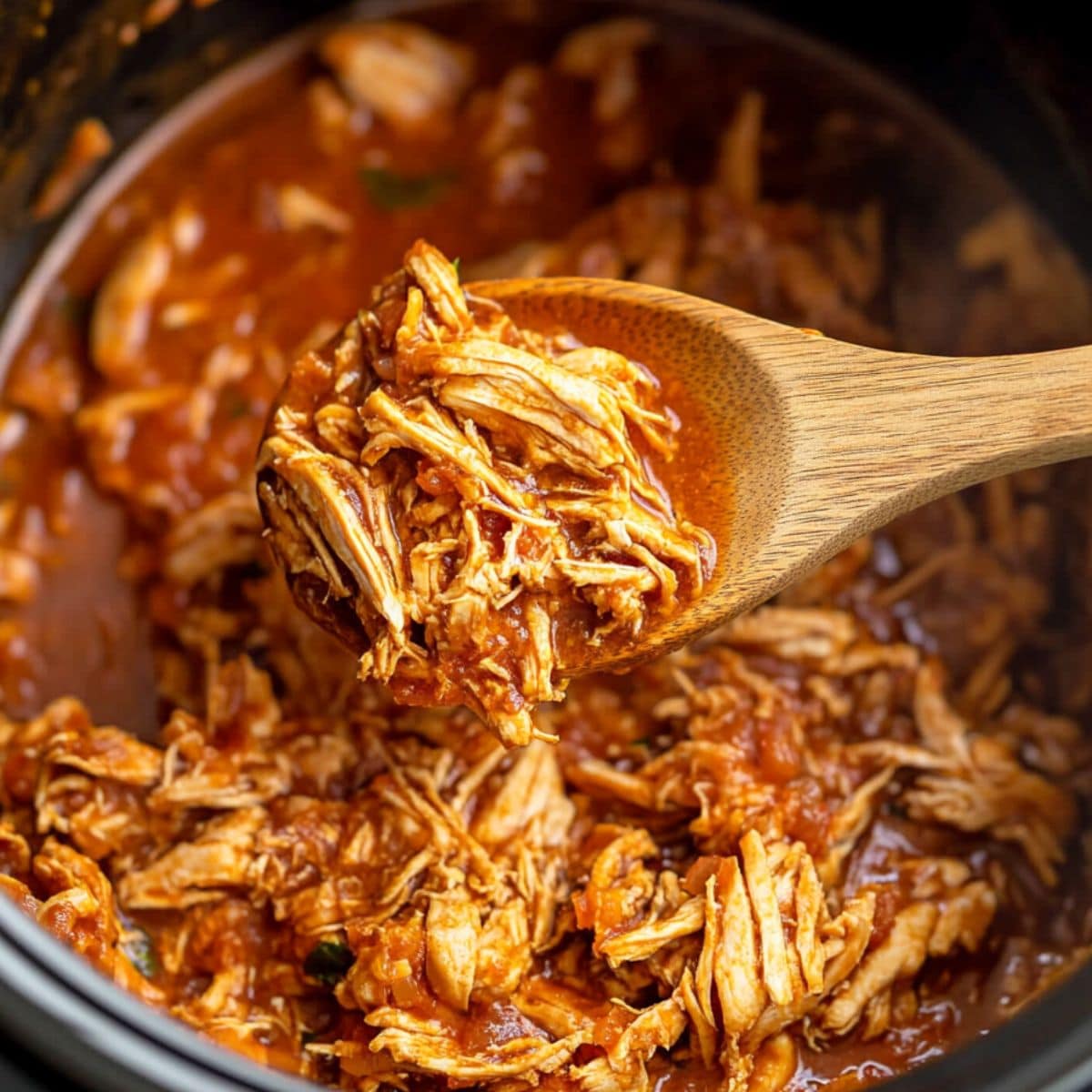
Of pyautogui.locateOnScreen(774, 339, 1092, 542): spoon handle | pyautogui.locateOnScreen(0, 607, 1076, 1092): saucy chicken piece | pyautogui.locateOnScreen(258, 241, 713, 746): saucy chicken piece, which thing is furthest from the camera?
pyautogui.locateOnScreen(0, 607, 1076, 1092): saucy chicken piece

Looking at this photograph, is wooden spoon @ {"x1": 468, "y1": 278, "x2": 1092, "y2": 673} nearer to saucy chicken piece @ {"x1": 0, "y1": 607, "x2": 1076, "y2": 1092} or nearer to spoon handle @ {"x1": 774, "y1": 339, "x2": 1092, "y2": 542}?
spoon handle @ {"x1": 774, "y1": 339, "x2": 1092, "y2": 542}

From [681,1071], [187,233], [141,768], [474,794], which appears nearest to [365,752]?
[474,794]

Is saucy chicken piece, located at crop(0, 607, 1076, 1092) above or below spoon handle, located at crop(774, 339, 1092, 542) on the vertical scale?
below

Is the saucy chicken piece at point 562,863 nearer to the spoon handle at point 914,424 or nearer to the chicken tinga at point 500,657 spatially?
the chicken tinga at point 500,657

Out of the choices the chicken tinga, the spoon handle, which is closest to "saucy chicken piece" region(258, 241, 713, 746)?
the chicken tinga

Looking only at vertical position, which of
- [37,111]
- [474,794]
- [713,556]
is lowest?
[474,794]

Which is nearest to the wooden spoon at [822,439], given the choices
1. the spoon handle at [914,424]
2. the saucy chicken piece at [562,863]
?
the spoon handle at [914,424]

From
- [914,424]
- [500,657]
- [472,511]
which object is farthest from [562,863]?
[914,424]

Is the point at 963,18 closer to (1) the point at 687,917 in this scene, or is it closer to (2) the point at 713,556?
(2) the point at 713,556
